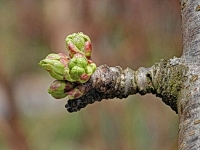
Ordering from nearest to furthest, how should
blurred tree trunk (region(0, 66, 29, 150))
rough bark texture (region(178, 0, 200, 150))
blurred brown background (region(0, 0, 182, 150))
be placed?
rough bark texture (region(178, 0, 200, 150)) → blurred tree trunk (region(0, 66, 29, 150)) → blurred brown background (region(0, 0, 182, 150))

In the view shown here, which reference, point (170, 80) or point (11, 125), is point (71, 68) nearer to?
point (170, 80)

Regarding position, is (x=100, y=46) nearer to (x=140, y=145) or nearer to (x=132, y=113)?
(x=132, y=113)

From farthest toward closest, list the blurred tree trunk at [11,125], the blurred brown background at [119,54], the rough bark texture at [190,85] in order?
1. the blurred brown background at [119,54]
2. the blurred tree trunk at [11,125]
3. the rough bark texture at [190,85]

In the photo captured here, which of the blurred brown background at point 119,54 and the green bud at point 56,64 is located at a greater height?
the blurred brown background at point 119,54

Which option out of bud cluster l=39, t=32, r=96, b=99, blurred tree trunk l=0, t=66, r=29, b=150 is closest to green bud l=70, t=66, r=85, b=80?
bud cluster l=39, t=32, r=96, b=99

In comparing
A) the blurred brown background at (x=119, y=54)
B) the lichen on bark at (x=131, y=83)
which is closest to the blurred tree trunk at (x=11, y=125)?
the blurred brown background at (x=119, y=54)

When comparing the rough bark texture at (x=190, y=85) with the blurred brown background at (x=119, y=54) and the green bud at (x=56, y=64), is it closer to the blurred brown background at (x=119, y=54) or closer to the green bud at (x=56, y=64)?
the green bud at (x=56, y=64)

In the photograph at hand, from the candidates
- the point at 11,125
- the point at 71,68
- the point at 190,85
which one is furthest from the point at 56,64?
the point at 11,125

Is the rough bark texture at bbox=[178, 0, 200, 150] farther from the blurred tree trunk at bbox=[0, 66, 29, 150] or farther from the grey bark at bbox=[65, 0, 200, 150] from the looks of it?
the blurred tree trunk at bbox=[0, 66, 29, 150]
